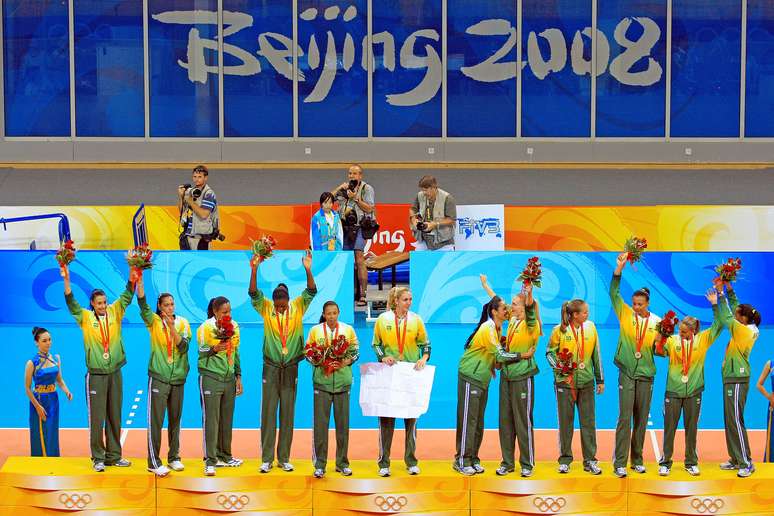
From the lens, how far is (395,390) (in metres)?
12.9

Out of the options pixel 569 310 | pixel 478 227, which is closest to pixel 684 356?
pixel 569 310

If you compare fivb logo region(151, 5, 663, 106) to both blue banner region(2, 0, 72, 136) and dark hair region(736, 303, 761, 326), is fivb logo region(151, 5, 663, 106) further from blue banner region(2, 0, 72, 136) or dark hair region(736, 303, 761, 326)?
dark hair region(736, 303, 761, 326)

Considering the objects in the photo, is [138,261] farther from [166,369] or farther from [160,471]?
[160,471]

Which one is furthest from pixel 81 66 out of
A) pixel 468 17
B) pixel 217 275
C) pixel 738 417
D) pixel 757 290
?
pixel 738 417

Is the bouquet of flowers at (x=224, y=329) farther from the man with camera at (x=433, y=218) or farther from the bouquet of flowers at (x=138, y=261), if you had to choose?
the man with camera at (x=433, y=218)

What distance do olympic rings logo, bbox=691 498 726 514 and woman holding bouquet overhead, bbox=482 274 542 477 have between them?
1.54 metres

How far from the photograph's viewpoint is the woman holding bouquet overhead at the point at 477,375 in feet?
42.5

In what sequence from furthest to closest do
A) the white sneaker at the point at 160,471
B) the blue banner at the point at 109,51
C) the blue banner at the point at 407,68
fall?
the blue banner at the point at 407,68 → the blue banner at the point at 109,51 → the white sneaker at the point at 160,471

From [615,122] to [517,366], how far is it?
15.9 metres

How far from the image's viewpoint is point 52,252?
20078 mm

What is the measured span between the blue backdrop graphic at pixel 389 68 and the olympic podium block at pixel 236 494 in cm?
1606

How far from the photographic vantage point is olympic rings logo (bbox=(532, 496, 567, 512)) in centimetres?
1256

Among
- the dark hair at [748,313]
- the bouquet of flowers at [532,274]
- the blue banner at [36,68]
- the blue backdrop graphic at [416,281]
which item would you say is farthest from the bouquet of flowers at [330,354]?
the blue banner at [36,68]

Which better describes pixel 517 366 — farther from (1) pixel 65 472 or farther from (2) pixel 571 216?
(2) pixel 571 216
